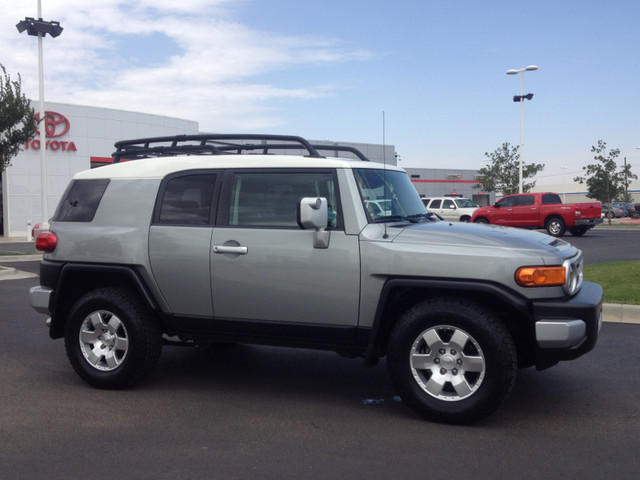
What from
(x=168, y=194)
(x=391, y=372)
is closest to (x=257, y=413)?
(x=391, y=372)

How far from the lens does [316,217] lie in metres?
4.79

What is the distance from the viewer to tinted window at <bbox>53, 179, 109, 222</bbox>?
19.2ft

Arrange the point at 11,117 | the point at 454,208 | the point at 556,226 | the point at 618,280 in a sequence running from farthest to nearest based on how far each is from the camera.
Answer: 1. the point at 454,208
2. the point at 556,226
3. the point at 11,117
4. the point at 618,280

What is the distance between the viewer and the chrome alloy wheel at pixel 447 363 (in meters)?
4.62

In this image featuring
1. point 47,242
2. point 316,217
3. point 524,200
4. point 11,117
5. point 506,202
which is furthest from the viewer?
point 506,202

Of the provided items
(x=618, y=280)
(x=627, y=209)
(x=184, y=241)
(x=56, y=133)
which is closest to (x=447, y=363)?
(x=184, y=241)

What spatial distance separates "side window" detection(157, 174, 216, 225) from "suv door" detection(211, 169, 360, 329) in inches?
6.3

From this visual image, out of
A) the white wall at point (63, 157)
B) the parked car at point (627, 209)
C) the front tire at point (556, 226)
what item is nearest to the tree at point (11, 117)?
the white wall at point (63, 157)

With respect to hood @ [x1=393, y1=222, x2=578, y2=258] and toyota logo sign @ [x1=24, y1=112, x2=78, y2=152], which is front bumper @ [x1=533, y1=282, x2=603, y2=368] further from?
toyota logo sign @ [x1=24, y1=112, x2=78, y2=152]

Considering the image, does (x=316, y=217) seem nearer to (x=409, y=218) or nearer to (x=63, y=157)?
(x=409, y=218)

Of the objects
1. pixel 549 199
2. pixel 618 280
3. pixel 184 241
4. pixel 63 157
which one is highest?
pixel 63 157

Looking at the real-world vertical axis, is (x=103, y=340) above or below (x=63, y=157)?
below

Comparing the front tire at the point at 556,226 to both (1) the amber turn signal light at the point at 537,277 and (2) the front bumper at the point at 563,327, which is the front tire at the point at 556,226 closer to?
(2) the front bumper at the point at 563,327

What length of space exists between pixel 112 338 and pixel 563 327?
139 inches
